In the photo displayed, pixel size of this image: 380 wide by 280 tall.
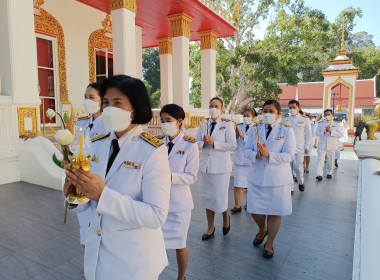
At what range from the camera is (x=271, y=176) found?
3.29 metres

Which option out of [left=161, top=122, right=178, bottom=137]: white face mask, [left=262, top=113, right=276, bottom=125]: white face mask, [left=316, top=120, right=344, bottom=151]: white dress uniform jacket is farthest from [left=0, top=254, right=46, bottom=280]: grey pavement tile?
[left=316, top=120, right=344, bottom=151]: white dress uniform jacket

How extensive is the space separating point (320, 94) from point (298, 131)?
82.3ft

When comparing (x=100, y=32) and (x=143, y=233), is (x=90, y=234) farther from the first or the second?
(x=100, y=32)

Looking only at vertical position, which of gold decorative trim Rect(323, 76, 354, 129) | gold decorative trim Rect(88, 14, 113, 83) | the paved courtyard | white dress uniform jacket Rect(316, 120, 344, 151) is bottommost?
the paved courtyard

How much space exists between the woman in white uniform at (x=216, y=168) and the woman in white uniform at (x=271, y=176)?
0.44 metres

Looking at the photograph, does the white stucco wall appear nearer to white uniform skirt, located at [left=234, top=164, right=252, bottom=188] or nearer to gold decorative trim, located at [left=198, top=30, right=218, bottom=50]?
gold decorative trim, located at [left=198, top=30, right=218, bottom=50]

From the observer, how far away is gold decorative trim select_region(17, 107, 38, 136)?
225 inches

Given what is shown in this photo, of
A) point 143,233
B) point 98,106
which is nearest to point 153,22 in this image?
point 98,106

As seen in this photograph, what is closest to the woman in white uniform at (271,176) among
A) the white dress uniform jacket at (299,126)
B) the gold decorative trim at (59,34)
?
Result: the white dress uniform jacket at (299,126)

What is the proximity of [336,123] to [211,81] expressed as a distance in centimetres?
499

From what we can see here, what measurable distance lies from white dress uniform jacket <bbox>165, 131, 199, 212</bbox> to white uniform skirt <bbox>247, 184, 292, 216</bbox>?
3.34ft

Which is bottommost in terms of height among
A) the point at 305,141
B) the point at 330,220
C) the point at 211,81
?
the point at 330,220

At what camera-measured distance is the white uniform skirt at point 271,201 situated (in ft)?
10.7

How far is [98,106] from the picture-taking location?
3.01 metres
